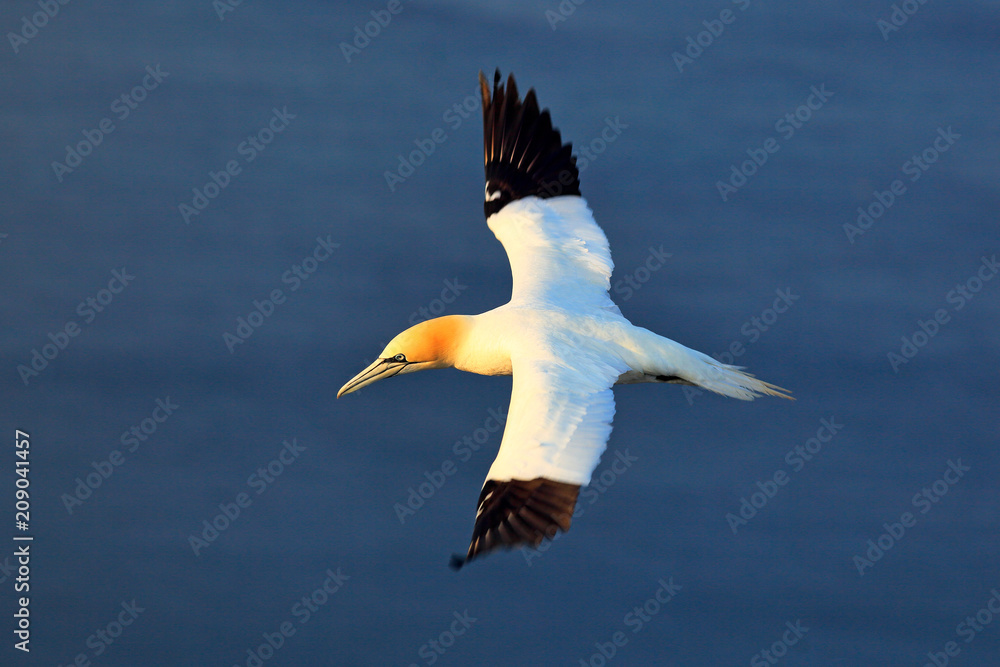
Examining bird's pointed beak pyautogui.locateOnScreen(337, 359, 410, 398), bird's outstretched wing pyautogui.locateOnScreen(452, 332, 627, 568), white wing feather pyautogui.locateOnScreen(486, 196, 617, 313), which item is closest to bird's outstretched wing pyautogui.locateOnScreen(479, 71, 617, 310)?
white wing feather pyautogui.locateOnScreen(486, 196, 617, 313)

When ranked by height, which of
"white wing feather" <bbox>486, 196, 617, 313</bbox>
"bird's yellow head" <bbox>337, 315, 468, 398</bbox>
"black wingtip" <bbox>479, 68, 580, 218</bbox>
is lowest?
"bird's yellow head" <bbox>337, 315, 468, 398</bbox>

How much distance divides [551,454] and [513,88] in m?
3.78

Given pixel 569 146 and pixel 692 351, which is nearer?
pixel 692 351

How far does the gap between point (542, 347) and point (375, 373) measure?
1.44 meters

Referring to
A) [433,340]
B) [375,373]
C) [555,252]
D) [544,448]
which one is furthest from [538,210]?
→ [544,448]

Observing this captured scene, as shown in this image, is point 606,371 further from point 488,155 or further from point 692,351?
point 488,155

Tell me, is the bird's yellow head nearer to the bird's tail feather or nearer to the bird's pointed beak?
the bird's pointed beak

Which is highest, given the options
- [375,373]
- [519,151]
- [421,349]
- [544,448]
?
[519,151]

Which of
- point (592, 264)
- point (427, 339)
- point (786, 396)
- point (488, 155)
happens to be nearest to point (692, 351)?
point (786, 396)

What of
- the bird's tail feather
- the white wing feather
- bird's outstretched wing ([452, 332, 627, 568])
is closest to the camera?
bird's outstretched wing ([452, 332, 627, 568])

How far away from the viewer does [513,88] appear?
28.6 feet

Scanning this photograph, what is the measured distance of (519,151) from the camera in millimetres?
8680

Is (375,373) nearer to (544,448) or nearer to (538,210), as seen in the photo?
(538,210)

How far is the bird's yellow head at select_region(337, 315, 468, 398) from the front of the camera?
24.2 ft
